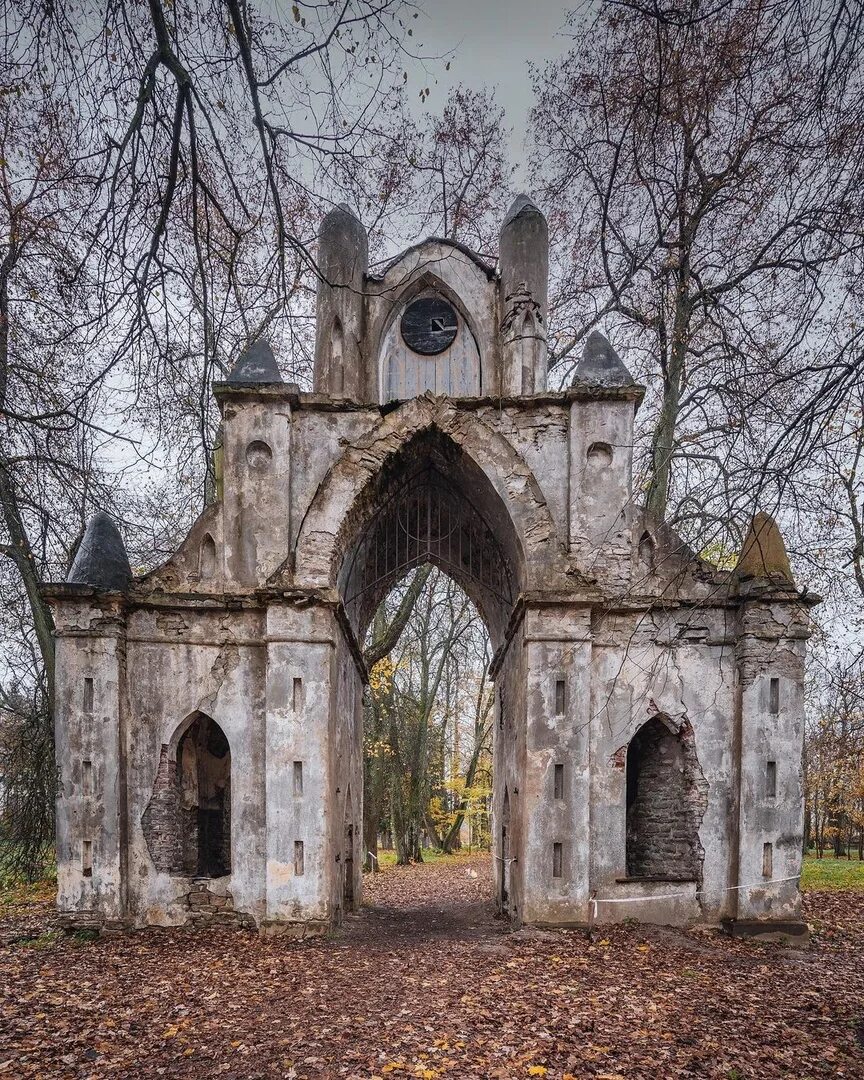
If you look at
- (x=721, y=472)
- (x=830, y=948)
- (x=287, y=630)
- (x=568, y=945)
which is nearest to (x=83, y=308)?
(x=721, y=472)

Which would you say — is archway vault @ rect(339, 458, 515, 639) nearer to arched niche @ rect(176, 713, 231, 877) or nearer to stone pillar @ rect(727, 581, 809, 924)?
arched niche @ rect(176, 713, 231, 877)

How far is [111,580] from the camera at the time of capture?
988 centimetres

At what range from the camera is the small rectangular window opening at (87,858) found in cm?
933

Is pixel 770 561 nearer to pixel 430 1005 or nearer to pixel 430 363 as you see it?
pixel 430 363

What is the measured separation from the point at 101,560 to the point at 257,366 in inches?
138

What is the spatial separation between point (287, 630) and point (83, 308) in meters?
5.85

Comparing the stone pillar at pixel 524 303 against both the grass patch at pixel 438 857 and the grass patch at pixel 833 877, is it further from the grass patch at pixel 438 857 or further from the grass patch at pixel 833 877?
the grass patch at pixel 438 857

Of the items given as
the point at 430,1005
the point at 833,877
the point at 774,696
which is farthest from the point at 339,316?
the point at 833,877

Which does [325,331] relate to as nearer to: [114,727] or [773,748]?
[114,727]

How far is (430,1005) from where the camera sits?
6.61 meters

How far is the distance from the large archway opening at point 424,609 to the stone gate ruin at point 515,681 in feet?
0.71

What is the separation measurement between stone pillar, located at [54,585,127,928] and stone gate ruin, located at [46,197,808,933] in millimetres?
27

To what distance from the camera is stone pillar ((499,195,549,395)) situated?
11.4 m

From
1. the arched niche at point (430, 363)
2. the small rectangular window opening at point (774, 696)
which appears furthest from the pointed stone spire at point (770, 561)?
the arched niche at point (430, 363)
